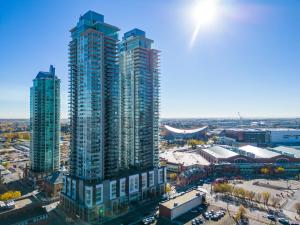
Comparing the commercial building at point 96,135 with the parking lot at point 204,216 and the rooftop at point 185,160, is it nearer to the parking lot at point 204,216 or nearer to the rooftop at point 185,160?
the parking lot at point 204,216

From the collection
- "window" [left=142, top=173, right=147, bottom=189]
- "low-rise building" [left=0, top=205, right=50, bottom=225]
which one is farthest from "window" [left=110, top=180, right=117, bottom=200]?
"low-rise building" [left=0, top=205, right=50, bottom=225]

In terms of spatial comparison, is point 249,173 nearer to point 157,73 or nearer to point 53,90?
point 157,73

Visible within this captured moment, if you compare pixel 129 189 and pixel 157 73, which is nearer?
pixel 129 189

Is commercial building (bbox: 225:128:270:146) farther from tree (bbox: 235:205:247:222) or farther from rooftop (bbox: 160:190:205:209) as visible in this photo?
tree (bbox: 235:205:247:222)

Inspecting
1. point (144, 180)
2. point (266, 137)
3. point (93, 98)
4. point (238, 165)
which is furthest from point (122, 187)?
point (266, 137)

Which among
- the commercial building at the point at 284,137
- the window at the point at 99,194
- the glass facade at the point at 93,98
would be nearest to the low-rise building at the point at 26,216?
the window at the point at 99,194

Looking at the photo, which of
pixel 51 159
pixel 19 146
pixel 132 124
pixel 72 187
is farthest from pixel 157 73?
pixel 19 146
